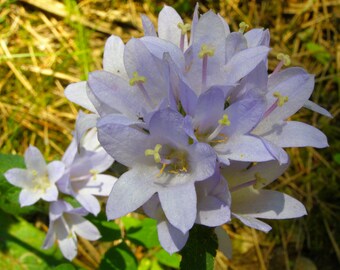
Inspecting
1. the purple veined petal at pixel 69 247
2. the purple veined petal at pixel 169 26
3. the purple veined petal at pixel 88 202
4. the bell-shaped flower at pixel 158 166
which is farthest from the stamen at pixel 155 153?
the purple veined petal at pixel 69 247

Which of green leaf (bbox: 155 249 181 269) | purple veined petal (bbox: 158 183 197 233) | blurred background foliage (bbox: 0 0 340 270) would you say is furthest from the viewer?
blurred background foliage (bbox: 0 0 340 270)

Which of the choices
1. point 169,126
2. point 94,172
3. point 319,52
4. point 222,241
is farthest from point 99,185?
point 319,52

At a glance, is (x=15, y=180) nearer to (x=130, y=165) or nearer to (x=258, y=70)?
(x=130, y=165)

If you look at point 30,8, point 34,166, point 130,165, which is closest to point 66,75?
point 30,8

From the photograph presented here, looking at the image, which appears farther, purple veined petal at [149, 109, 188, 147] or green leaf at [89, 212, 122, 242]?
green leaf at [89, 212, 122, 242]

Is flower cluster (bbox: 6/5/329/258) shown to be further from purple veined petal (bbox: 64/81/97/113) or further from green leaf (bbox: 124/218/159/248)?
green leaf (bbox: 124/218/159/248)

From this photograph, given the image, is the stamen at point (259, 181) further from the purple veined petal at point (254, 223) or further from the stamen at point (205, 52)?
the stamen at point (205, 52)

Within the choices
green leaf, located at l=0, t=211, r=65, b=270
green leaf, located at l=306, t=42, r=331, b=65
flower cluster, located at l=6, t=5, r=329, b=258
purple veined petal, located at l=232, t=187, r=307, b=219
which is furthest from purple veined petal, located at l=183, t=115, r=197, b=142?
green leaf, located at l=306, t=42, r=331, b=65
